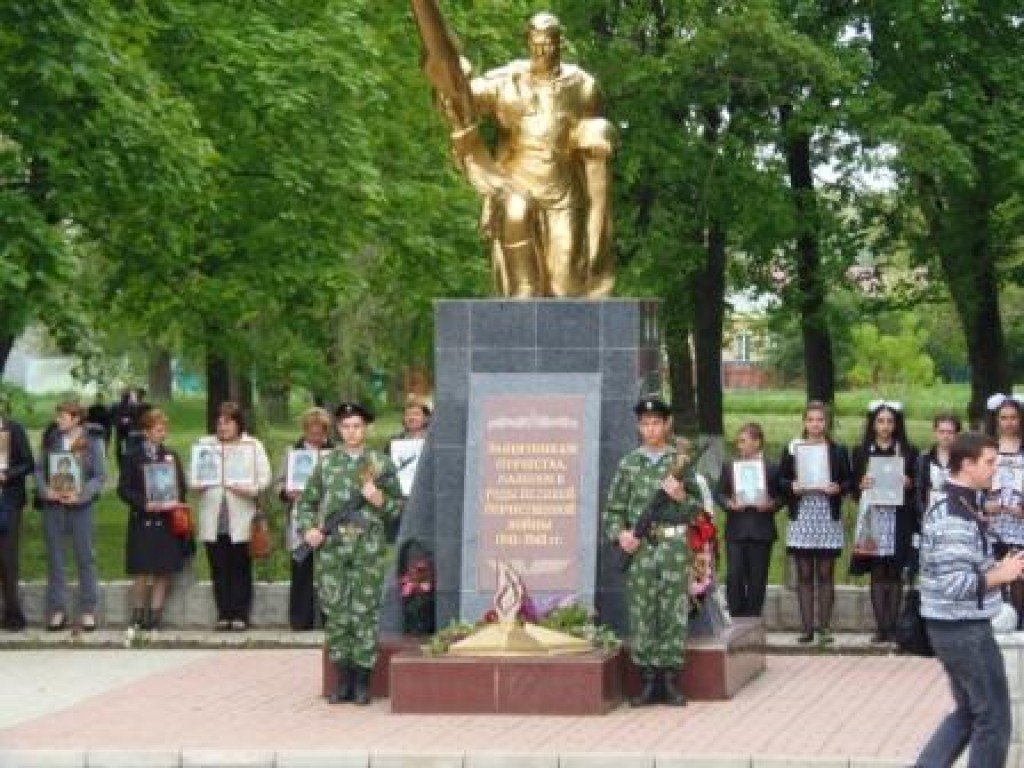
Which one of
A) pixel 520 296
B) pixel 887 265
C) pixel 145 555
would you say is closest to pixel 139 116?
pixel 145 555

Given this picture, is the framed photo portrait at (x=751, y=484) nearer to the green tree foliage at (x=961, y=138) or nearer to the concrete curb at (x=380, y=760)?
the concrete curb at (x=380, y=760)

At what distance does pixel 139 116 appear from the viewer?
77.9 feet

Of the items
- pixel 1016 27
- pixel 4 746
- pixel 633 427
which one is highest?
pixel 1016 27

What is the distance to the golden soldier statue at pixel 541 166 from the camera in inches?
648

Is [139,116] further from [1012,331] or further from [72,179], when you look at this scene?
[1012,331]

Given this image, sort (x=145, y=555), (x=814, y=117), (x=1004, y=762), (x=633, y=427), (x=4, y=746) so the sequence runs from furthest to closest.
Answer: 1. (x=814, y=117)
2. (x=145, y=555)
3. (x=633, y=427)
4. (x=4, y=746)
5. (x=1004, y=762)

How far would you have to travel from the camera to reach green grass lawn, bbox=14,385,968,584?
23000 mm

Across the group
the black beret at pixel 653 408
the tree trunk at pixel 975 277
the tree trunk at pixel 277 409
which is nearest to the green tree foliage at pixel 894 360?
the tree trunk at pixel 277 409

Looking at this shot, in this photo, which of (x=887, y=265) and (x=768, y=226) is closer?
(x=768, y=226)

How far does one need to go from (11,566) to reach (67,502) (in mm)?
668

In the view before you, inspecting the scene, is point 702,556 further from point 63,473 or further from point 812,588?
point 63,473

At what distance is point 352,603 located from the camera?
15352mm

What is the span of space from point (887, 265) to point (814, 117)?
572cm

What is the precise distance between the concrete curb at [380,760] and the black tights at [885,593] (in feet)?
18.0
